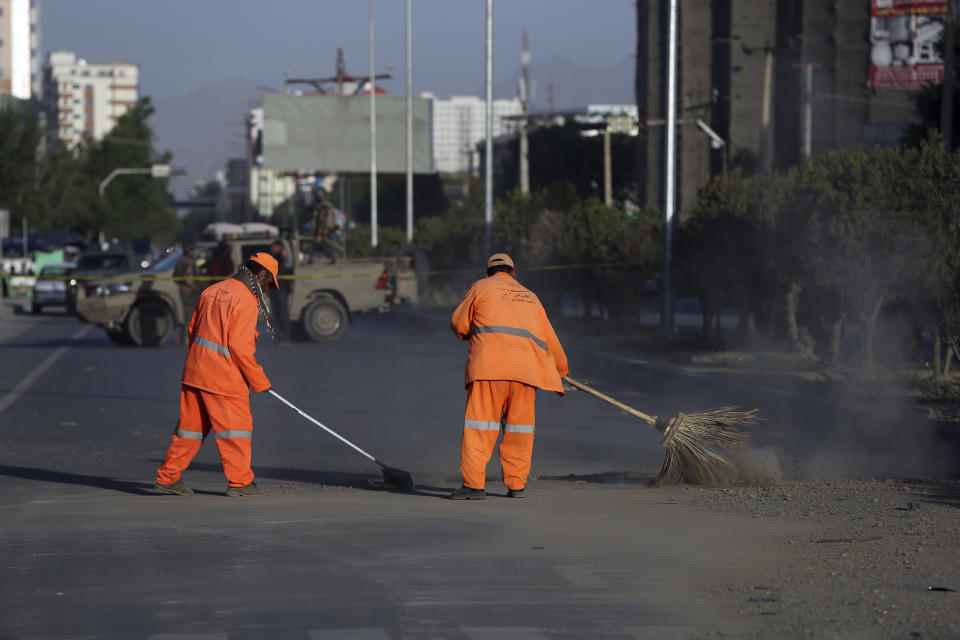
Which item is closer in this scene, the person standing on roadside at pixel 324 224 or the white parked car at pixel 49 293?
the person standing on roadside at pixel 324 224

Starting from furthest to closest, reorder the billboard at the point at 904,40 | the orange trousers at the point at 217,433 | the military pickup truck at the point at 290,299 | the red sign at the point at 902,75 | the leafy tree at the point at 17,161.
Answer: the leafy tree at the point at 17,161
the red sign at the point at 902,75
the billboard at the point at 904,40
the military pickup truck at the point at 290,299
the orange trousers at the point at 217,433

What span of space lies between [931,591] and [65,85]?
617 feet

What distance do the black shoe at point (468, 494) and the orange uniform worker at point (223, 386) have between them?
125 centimetres

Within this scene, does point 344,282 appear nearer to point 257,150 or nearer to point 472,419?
point 472,419

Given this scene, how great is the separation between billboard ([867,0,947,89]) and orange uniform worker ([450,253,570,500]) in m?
35.4

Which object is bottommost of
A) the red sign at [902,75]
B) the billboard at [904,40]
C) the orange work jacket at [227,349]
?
the orange work jacket at [227,349]

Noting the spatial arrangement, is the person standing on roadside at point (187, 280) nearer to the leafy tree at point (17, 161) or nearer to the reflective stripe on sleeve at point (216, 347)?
the reflective stripe on sleeve at point (216, 347)

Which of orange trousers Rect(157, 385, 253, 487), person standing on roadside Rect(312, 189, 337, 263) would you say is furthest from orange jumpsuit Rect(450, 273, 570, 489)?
person standing on roadside Rect(312, 189, 337, 263)

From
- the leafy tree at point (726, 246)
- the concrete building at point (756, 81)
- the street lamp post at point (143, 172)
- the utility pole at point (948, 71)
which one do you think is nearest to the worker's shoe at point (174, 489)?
the leafy tree at point (726, 246)

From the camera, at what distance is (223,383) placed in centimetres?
848

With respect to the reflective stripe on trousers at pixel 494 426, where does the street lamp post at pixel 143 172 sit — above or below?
above

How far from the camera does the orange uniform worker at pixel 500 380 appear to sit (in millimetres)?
8250

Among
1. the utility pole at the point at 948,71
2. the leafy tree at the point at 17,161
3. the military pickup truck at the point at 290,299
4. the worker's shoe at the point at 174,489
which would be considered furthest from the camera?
the leafy tree at the point at 17,161

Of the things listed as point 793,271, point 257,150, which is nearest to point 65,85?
point 257,150
